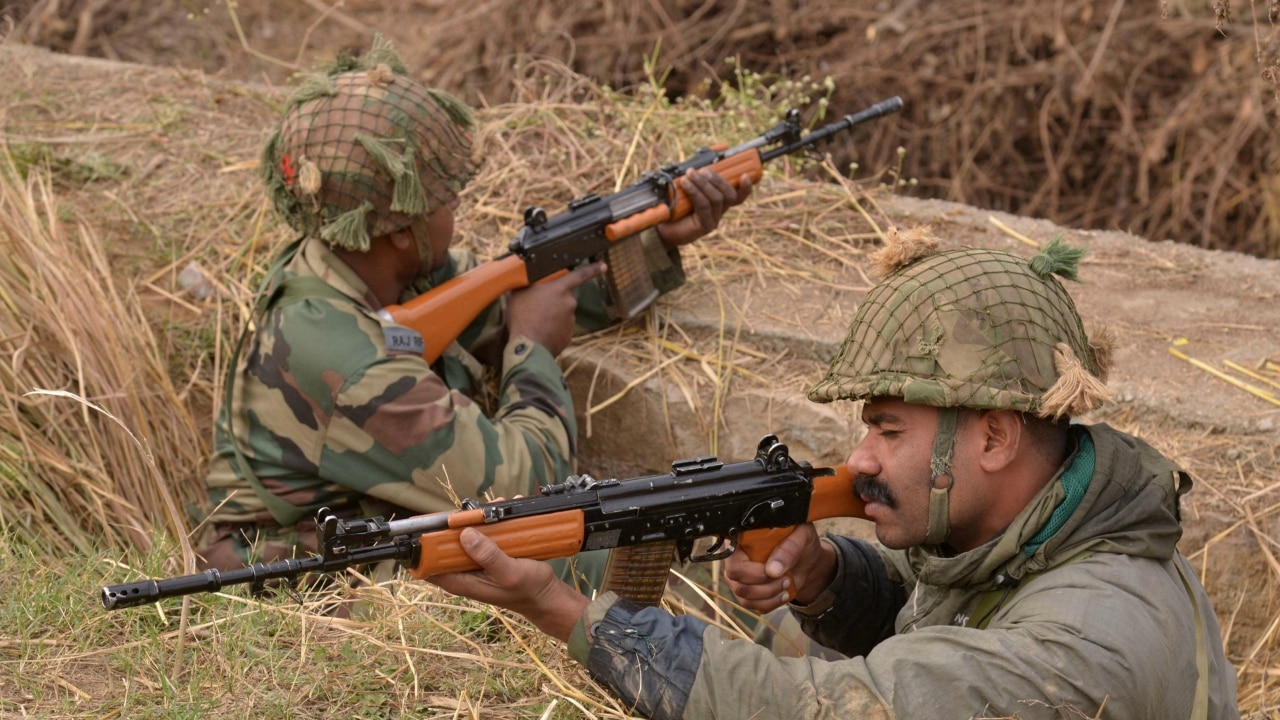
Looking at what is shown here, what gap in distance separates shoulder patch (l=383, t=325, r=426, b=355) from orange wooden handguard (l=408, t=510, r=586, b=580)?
1.46 meters

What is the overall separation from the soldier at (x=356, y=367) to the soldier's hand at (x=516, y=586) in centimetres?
116

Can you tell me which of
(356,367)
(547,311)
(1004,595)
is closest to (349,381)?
(356,367)

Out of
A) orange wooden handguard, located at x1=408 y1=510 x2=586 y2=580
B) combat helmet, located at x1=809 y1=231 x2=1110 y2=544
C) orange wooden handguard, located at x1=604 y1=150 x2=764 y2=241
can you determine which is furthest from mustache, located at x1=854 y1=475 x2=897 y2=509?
orange wooden handguard, located at x1=604 y1=150 x2=764 y2=241

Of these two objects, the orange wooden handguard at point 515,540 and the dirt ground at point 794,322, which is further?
the dirt ground at point 794,322

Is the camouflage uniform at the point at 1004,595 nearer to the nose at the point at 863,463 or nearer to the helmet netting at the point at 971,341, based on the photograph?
the helmet netting at the point at 971,341

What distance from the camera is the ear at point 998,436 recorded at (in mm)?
2895

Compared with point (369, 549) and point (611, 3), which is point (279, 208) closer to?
point (369, 549)

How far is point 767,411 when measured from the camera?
5164 mm

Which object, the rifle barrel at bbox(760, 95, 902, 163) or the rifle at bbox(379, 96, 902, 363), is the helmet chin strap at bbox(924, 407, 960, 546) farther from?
the rifle barrel at bbox(760, 95, 902, 163)

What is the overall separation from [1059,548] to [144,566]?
8.15 feet

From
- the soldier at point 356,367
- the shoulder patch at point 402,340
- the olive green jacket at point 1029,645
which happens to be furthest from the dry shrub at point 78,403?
the olive green jacket at point 1029,645

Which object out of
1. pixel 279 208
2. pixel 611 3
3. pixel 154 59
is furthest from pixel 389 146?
pixel 154 59

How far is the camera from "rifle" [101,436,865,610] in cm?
278

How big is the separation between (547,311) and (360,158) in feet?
3.17
